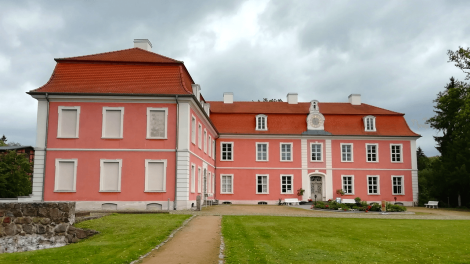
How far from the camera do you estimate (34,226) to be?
42.5 feet

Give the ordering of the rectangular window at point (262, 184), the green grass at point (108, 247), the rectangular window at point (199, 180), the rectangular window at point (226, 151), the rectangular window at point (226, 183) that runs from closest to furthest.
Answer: the green grass at point (108, 247), the rectangular window at point (199, 180), the rectangular window at point (226, 183), the rectangular window at point (262, 184), the rectangular window at point (226, 151)

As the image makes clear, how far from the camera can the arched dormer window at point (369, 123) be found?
36.7 meters

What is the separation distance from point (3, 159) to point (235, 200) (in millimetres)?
20385

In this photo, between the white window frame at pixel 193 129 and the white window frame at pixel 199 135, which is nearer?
the white window frame at pixel 193 129

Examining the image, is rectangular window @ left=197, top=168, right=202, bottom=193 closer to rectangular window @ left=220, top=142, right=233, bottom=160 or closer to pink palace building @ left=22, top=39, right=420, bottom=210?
pink palace building @ left=22, top=39, right=420, bottom=210

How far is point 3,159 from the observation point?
122 feet

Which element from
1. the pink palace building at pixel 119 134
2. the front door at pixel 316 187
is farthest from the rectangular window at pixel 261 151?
the pink palace building at pixel 119 134

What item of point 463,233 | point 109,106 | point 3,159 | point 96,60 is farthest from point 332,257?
point 3,159

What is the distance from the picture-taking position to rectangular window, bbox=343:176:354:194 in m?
36.2

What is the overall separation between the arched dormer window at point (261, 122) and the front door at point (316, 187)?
593cm

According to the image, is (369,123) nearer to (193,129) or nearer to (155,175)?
(193,129)

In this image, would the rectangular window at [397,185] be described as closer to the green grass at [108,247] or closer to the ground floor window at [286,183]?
the ground floor window at [286,183]

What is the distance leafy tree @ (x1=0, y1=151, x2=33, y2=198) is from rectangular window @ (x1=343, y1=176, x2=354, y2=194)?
27419 mm

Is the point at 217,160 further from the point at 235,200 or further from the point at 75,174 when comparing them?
the point at 75,174
